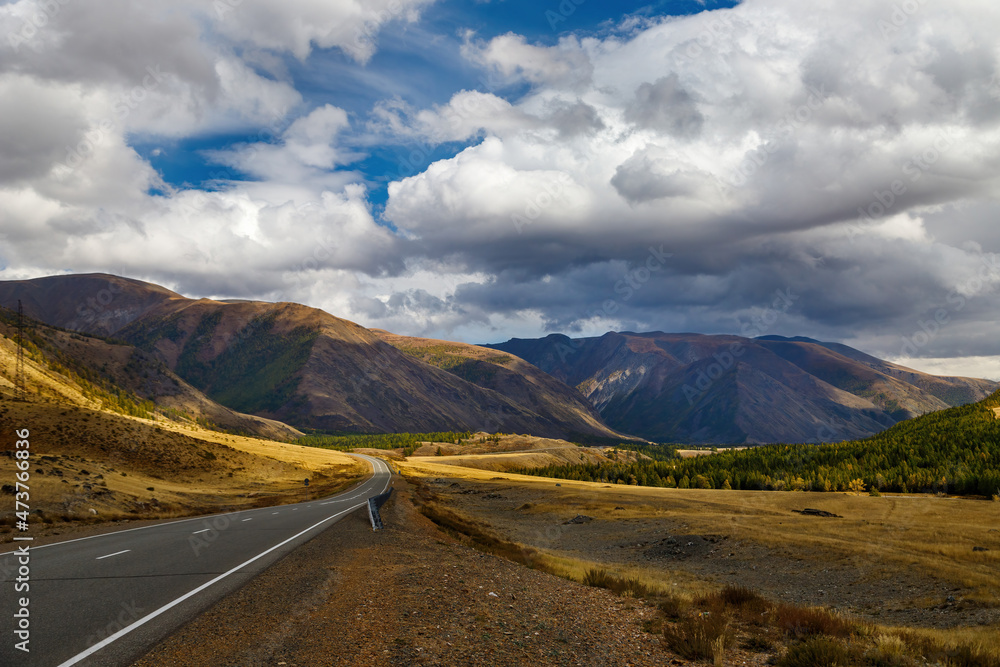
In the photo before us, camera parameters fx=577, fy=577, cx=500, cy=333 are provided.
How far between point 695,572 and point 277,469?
7526cm

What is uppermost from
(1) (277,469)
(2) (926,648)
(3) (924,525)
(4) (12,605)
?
(4) (12,605)

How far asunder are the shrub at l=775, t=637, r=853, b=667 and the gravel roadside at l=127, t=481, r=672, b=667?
2067 millimetres

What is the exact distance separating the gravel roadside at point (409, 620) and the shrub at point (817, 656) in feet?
6.78

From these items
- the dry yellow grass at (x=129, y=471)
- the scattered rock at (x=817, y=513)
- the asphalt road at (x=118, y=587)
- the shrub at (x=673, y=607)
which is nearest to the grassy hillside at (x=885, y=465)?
the scattered rock at (x=817, y=513)

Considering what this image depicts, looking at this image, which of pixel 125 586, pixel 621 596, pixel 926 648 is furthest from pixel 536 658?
pixel 125 586

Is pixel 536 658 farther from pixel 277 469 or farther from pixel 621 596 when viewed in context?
pixel 277 469

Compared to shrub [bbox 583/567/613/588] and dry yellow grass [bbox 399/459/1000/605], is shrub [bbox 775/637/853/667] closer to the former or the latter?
shrub [bbox 583/567/613/588]

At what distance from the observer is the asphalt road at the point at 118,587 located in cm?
877

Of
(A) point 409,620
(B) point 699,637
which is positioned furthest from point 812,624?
(A) point 409,620

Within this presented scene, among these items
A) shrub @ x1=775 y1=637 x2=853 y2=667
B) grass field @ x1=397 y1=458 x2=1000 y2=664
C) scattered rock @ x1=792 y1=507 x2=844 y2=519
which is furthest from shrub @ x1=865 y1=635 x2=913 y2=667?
scattered rock @ x1=792 y1=507 x2=844 y2=519

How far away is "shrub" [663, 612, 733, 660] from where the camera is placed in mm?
10227

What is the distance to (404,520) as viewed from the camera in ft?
94.6

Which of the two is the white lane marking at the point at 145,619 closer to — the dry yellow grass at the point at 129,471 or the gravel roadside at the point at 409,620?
the gravel roadside at the point at 409,620

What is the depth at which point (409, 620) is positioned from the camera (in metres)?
10.8
